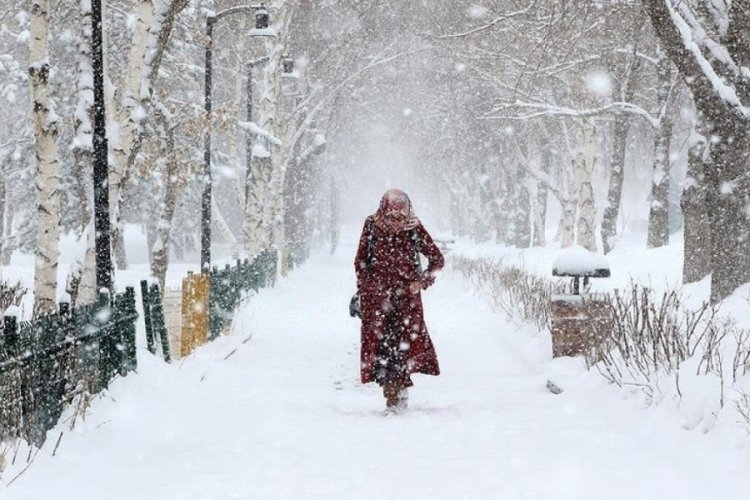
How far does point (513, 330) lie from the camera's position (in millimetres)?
12188

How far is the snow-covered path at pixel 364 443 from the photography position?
177 inches

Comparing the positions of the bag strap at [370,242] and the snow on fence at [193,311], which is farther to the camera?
the snow on fence at [193,311]

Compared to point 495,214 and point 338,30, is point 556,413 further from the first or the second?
point 495,214

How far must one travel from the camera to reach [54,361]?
5324 mm

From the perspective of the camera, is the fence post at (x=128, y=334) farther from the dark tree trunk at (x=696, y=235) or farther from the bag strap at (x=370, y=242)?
the dark tree trunk at (x=696, y=235)

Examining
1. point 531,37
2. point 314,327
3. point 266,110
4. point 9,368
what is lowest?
point 314,327

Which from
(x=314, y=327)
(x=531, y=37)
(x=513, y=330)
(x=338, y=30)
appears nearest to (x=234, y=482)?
(x=513, y=330)

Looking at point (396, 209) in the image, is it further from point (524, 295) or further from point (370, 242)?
point (524, 295)

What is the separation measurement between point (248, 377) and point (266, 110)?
1494 cm

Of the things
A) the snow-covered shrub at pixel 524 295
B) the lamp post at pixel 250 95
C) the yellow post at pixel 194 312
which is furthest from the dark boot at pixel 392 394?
the lamp post at pixel 250 95

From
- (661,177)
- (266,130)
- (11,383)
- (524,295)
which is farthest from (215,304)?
(661,177)

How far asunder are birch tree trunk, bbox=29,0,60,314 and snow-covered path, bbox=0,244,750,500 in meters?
2.70

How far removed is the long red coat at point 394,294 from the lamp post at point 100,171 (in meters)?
3.12

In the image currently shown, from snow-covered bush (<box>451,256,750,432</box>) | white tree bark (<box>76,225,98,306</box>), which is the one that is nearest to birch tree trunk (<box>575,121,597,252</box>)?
snow-covered bush (<box>451,256,750,432</box>)
